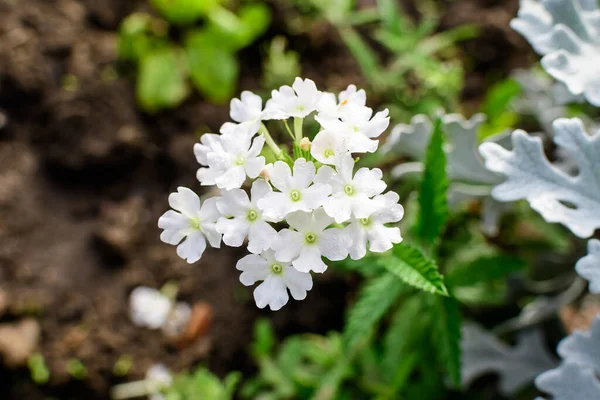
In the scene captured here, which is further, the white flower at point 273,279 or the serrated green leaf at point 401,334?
the serrated green leaf at point 401,334

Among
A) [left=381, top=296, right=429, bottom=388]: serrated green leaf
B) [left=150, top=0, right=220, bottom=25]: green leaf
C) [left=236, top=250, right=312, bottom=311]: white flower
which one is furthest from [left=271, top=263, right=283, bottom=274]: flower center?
[left=150, top=0, right=220, bottom=25]: green leaf

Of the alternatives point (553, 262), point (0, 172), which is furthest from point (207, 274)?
point (553, 262)

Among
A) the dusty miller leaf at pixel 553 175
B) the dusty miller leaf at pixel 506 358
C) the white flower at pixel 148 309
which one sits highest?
the dusty miller leaf at pixel 553 175

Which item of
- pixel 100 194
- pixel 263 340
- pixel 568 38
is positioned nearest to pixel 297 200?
pixel 568 38

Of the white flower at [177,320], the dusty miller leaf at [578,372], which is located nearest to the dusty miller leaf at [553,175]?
the dusty miller leaf at [578,372]

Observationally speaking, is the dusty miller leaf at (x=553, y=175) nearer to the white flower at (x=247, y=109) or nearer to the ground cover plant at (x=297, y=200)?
the ground cover plant at (x=297, y=200)

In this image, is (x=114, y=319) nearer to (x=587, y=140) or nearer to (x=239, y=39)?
(x=239, y=39)

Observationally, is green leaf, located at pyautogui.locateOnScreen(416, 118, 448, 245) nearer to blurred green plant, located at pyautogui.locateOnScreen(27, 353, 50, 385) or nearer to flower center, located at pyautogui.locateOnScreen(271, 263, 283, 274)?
flower center, located at pyautogui.locateOnScreen(271, 263, 283, 274)

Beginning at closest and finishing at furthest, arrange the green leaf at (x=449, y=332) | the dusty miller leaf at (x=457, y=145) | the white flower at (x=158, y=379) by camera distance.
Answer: the green leaf at (x=449, y=332)
the dusty miller leaf at (x=457, y=145)
the white flower at (x=158, y=379)
